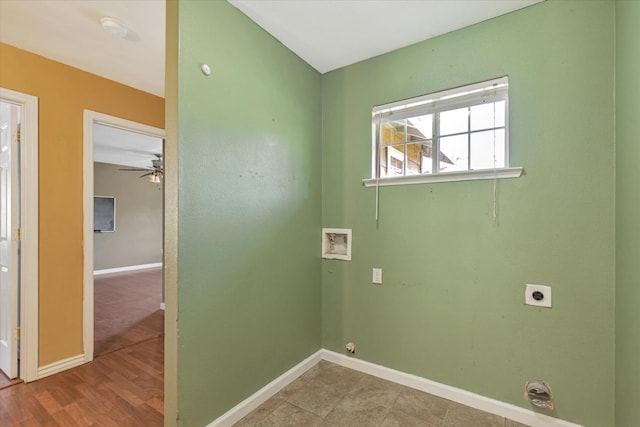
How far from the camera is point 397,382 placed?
206 centimetres

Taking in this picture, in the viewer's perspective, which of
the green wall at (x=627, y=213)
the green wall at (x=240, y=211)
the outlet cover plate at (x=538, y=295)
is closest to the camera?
the green wall at (x=627, y=213)

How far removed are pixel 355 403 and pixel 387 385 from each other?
324 millimetres

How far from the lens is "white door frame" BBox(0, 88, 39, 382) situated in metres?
2.11

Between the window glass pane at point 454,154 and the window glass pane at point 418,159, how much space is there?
0.29 ft

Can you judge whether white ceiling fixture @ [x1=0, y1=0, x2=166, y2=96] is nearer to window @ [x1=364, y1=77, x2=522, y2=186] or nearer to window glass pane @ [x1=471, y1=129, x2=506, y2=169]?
window @ [x1=364, y1=77, x2=522, y2=186]

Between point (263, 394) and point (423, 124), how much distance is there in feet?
7.21

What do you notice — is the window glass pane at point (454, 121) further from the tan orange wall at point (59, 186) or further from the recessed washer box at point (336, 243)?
the tan orange wall at point (59, 186)

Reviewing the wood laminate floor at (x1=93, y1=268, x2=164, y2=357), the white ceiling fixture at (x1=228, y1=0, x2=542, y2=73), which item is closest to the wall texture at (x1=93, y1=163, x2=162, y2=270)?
the wood laminate floor at (x1=93, y1=268, x2=164, y2=357)

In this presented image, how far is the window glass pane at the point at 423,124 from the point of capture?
81.4 inches

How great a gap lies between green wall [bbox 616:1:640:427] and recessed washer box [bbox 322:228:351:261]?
1563mm

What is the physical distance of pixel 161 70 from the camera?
2.42 meters

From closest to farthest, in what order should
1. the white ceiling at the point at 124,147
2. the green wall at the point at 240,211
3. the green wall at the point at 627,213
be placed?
A: the green wall at the point at 627,213 < the green wall at the point at 240,211 < the white ceiling at the point at 124,147

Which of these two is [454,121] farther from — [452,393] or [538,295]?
[452,393]

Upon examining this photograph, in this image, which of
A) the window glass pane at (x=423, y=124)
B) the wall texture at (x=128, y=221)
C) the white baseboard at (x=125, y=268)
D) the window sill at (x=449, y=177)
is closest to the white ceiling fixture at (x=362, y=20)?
the window glass pane at (x=423, y=124)
